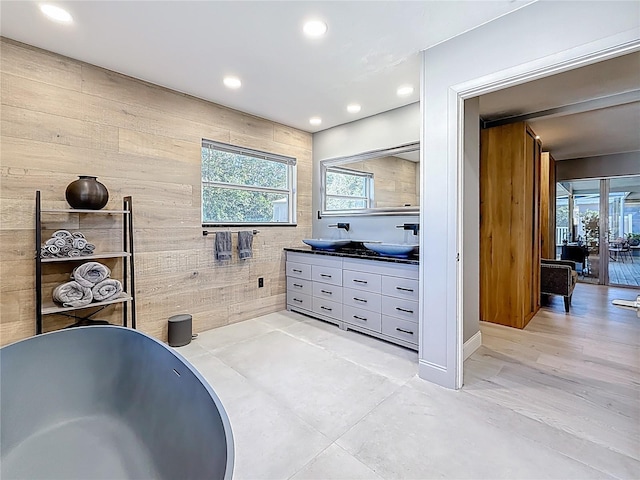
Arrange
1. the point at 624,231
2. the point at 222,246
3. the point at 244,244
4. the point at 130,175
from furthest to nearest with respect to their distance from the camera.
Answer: the point at 624,231 < the point at 244,244 < the point at 222,246 < the point at 130,175

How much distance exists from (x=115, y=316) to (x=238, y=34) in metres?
2.57

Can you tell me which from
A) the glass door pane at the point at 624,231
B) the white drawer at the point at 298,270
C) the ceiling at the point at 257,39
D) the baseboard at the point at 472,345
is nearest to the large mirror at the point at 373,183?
the ceiling at the point at 257,39

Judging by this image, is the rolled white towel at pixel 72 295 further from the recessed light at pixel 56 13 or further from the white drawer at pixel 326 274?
the white drawer at pixel 326 274

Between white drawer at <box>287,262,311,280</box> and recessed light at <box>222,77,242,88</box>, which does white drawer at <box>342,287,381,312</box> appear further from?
recessed light at <box>222,77,242,88</box>

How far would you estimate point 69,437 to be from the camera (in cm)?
188

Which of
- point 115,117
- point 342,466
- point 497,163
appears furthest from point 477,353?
point 115,117

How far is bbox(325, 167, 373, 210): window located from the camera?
405cm

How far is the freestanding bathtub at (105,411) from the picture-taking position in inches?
58.7

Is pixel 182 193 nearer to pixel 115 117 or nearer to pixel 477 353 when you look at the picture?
pixel 115 117

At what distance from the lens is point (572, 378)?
246 cm

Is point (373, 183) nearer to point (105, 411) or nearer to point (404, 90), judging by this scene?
point (404, 90)

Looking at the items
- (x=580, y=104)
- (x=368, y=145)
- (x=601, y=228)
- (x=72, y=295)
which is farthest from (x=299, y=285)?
(x=601, y=228)

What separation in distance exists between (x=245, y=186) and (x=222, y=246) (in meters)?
0.84

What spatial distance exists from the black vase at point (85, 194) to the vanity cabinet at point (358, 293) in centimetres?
222
